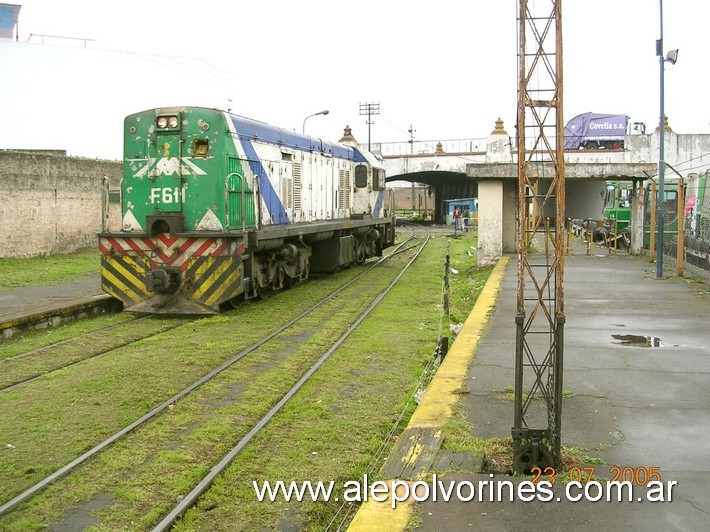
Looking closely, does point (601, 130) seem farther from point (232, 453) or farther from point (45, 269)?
point (232, 453)

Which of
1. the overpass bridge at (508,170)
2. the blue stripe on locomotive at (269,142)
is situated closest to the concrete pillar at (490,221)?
the overpass bridge at (508,170)

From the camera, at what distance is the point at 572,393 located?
298 inches

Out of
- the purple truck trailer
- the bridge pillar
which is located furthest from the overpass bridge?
the purple truck trailer

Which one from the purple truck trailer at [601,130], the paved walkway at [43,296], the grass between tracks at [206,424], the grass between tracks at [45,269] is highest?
the purple truck trailer at [601,130]

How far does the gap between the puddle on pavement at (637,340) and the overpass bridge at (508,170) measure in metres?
2.68

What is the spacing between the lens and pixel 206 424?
23.4ft

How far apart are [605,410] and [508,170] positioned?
1651cm

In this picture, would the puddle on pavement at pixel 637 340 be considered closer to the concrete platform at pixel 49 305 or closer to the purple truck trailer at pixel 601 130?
the concrete platform at pixel 49 305

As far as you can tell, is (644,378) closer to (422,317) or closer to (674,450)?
(674,450)

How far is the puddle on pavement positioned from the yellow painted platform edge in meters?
1.89

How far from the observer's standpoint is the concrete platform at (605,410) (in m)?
4.67

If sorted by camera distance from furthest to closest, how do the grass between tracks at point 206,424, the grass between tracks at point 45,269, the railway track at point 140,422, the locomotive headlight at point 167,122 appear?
the grass between tracks at point 45,269
the locomotive headlight at point 167,122
the railway track at point 140,422
the grass between tracks at point 206,424

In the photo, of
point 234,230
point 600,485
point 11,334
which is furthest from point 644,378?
point 11,334

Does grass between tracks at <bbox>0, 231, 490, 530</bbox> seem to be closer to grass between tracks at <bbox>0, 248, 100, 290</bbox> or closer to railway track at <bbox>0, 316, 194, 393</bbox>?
railway track at <bbox>0, 316, 194, 393</bbox>
